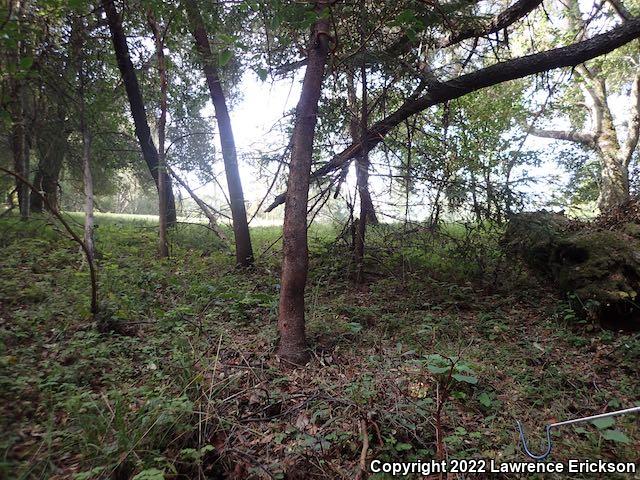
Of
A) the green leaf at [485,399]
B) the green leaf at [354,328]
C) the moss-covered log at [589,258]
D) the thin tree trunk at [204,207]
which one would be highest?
the thin tree trunk at [204,207]

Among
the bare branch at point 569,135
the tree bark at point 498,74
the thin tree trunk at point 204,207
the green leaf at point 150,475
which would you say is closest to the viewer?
the green leaf at point 150,475

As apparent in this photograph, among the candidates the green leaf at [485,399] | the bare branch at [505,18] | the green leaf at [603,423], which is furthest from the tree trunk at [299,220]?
the bare branch at [505,18]

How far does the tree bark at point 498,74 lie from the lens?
4.92 meters

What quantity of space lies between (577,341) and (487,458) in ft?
7.85

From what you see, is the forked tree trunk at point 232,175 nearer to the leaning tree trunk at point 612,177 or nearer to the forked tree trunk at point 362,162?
the forked tree trunk at point 362,162

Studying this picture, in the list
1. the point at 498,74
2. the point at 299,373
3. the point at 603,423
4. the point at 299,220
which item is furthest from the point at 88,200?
the point at 603,423

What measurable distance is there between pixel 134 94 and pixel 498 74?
7.51 metres

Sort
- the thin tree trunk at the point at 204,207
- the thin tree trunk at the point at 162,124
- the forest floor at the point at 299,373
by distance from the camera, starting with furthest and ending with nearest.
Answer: the thin tree trunk at the point at 204,207 → the thin tree trunk at the point at 162,124 → the forest floor at the point at 299,373

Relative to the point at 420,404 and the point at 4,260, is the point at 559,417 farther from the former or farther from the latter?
the point at 4,260

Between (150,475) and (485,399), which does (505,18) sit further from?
(150,475)

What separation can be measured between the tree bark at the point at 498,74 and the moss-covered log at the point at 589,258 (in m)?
2.07

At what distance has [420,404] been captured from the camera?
2945 mm

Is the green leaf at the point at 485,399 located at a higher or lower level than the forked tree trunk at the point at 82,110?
lower

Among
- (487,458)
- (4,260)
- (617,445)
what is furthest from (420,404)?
(4,260)
